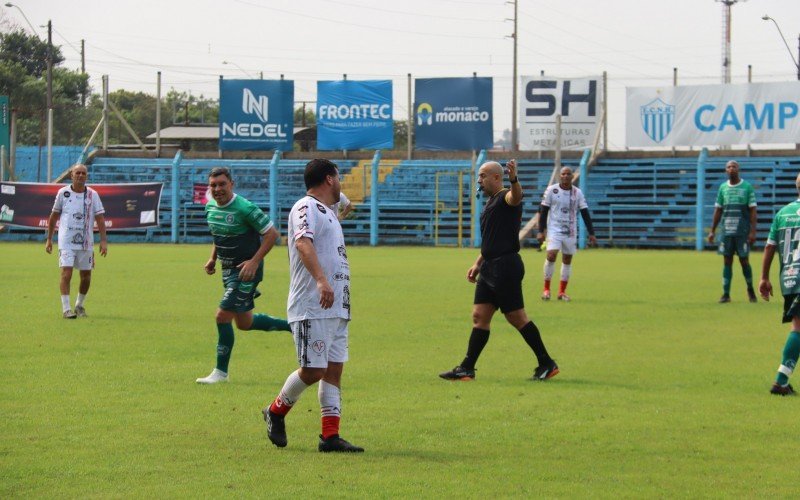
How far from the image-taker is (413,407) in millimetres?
9648

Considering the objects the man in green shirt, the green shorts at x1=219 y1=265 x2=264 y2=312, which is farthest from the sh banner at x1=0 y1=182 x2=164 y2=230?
the man in green shirt

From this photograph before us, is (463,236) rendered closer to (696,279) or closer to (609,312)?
(696,279)

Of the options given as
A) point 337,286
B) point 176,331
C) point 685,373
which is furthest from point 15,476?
point 176,331

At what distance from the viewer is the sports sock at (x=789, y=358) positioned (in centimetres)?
1038

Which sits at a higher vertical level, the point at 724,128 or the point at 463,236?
the point at 724,128

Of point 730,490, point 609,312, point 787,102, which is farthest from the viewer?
point 787,102

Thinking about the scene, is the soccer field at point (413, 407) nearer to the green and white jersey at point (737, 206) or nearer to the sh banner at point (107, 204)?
the green and white jersey at point (737, 206)

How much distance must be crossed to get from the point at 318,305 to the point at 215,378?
327 cm

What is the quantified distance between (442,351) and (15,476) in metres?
6.85

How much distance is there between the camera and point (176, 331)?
1507cm

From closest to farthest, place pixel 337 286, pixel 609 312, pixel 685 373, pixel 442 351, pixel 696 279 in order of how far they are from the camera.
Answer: pixel 337 286 → pixel 685 373 → pixel 442 351 → pixel 609 312 → pixel 696 279

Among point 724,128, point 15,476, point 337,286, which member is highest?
point 724,128

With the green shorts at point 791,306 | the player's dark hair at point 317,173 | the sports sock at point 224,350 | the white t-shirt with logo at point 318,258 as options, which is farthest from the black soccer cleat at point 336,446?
the green shorts at point 791,306

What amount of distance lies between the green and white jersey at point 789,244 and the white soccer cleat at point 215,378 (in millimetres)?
4842
